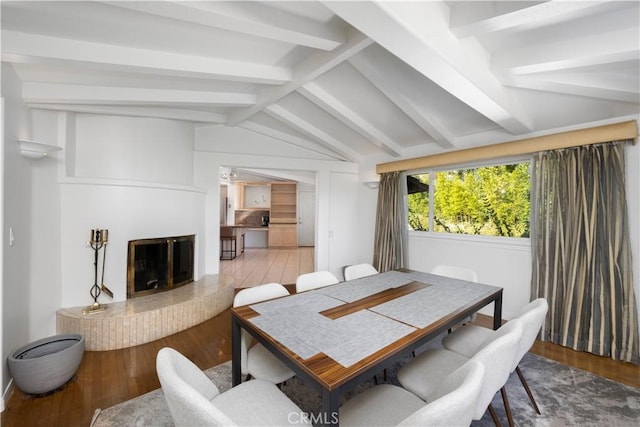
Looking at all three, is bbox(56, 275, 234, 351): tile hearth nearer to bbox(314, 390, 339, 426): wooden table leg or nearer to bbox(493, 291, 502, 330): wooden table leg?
bbox(314, 390, 339, 426): wooden table leg

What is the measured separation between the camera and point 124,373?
79.7 inches

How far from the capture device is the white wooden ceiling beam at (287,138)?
3.94 m

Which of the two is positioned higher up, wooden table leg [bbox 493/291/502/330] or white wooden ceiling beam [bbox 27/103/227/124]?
white wooden ceiling beam [bbox 27/103/227/124]

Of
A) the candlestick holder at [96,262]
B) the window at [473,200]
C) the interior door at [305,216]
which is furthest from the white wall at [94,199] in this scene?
the interior door at [305,216]

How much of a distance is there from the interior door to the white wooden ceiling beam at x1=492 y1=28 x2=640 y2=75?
7.50 m

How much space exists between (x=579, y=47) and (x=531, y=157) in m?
1.51

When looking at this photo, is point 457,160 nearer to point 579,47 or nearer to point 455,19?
point 579,47

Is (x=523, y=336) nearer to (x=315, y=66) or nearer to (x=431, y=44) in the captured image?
(x=431, y=44)

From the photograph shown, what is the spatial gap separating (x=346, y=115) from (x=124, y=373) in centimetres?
323

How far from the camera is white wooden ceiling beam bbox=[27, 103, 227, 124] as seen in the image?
2374mm

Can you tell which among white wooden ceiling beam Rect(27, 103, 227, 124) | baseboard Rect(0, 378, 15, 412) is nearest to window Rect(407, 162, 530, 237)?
white wooden ceiling beam Rect(27, 103, 227, 124)

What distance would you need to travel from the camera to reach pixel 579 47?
1646mm

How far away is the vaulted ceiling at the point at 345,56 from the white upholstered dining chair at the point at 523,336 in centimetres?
154

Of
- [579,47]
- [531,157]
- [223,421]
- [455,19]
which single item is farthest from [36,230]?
[531,157]
